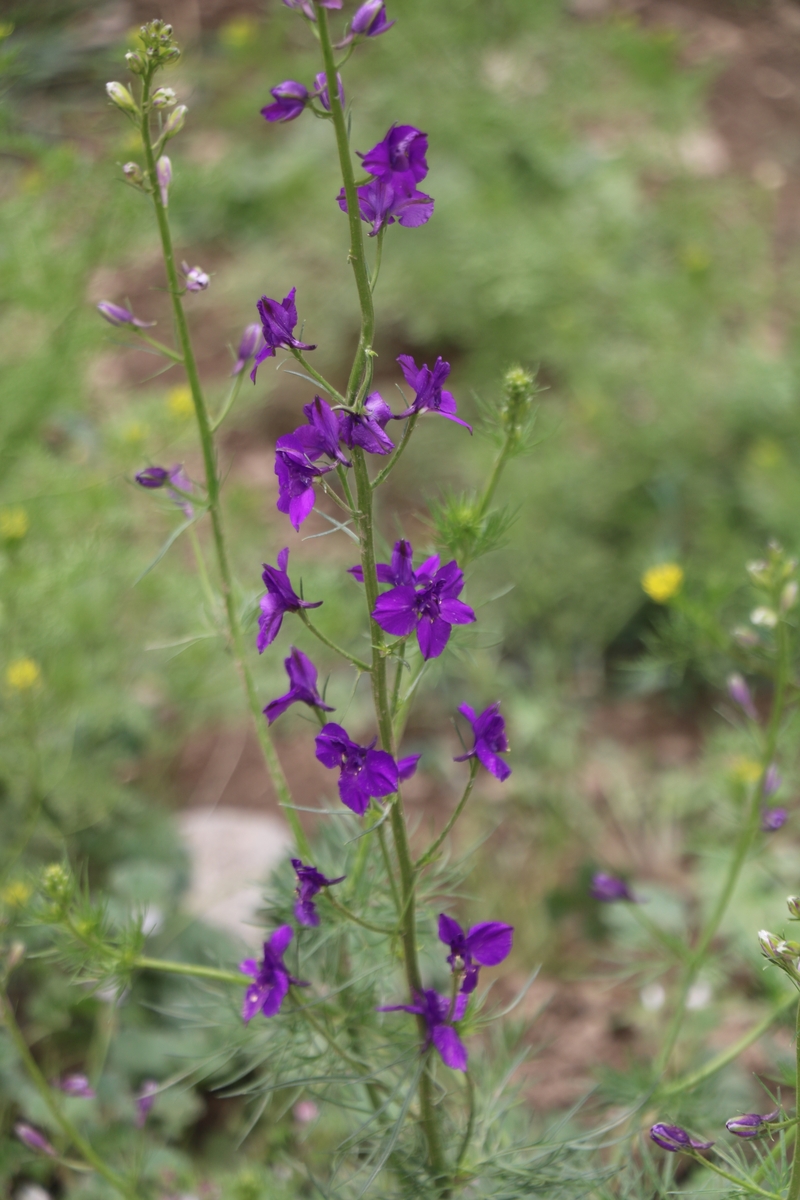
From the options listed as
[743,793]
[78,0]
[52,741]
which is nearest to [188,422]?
[52,741]

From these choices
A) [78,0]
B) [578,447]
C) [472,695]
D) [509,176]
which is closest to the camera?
[472,695]

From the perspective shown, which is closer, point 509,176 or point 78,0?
point 509,176

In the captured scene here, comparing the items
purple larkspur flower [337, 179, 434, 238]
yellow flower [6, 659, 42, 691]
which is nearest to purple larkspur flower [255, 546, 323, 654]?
purple larkspur flower [337, 179, 434, 238]

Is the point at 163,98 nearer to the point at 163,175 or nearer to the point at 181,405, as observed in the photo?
the point at 163,175

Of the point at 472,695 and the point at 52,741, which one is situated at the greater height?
the point at 52,741

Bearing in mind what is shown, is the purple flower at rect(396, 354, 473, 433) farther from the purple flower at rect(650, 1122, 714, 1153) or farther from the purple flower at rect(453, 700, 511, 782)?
the purple flower at rect(650, 1122, 714, 1153)

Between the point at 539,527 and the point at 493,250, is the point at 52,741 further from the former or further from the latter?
the point at 493,250

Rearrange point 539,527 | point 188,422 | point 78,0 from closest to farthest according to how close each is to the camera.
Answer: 1. point 188,422
2. point 539,527
3. point 78,0
